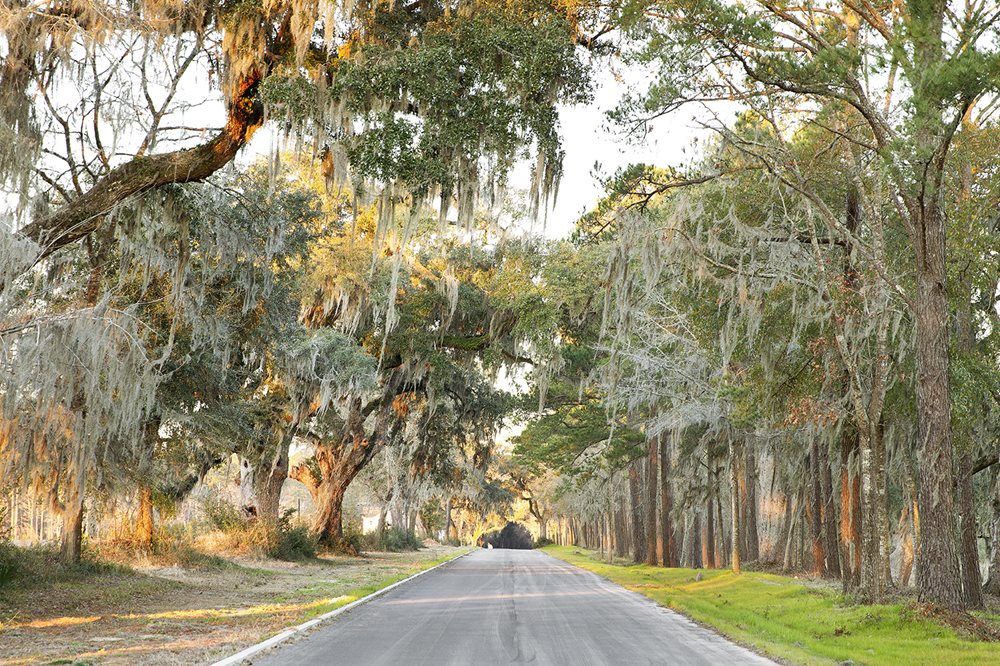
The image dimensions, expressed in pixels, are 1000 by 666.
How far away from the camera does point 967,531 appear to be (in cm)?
1647

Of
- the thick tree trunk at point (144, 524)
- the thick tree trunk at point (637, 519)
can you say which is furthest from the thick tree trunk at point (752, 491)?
the thick tree trunk at point (144, 524)

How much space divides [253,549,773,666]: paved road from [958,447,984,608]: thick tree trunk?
5.72m

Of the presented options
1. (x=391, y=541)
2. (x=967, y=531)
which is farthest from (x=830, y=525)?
(x=391, y=541)

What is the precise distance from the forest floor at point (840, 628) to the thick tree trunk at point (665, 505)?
42.1 ft

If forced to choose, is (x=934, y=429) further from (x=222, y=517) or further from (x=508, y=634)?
(x=222, y=517)

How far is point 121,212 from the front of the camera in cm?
1361

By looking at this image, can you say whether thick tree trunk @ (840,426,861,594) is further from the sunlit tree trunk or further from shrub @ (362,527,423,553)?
shrub @ (362,527,423,553)

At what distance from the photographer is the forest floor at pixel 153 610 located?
9.09m

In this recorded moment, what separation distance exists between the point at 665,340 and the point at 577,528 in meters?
74.7

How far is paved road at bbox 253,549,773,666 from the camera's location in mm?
9039

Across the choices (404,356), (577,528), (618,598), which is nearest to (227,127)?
(618,598)

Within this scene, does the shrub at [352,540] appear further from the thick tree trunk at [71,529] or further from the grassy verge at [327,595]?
the thick tree trunk at [71,529]

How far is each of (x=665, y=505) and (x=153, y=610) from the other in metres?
21.4

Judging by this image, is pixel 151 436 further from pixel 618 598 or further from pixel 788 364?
pixel 788 364
